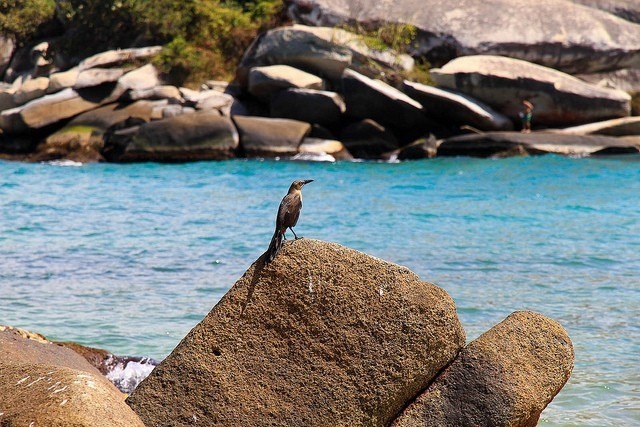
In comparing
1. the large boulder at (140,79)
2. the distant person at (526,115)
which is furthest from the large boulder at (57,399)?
the large boulder at (140,79)

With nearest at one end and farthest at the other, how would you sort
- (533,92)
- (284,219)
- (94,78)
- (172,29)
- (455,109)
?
(284,219)
(455,109)
(533,92)
(94,78)
(172,29)

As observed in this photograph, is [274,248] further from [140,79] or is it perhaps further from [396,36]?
[396,36]

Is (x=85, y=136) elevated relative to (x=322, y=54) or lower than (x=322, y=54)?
lower

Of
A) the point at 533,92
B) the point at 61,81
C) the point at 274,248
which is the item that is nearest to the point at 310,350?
the point at 274,248

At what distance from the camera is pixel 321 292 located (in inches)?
205

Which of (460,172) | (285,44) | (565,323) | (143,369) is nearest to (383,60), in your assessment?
(285,44)

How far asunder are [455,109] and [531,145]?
257cm

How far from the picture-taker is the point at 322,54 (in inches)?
1078

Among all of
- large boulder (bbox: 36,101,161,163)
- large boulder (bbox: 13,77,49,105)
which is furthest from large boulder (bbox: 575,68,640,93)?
large boulder (bbox: 13,77,49,105)

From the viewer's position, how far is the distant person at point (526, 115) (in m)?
26.7

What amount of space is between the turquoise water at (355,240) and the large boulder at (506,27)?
6.21 meters

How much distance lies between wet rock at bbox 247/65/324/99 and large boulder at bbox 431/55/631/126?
3.51 meters

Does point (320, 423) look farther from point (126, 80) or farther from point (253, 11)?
point (253, 11)

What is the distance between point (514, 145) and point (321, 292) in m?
20.6
